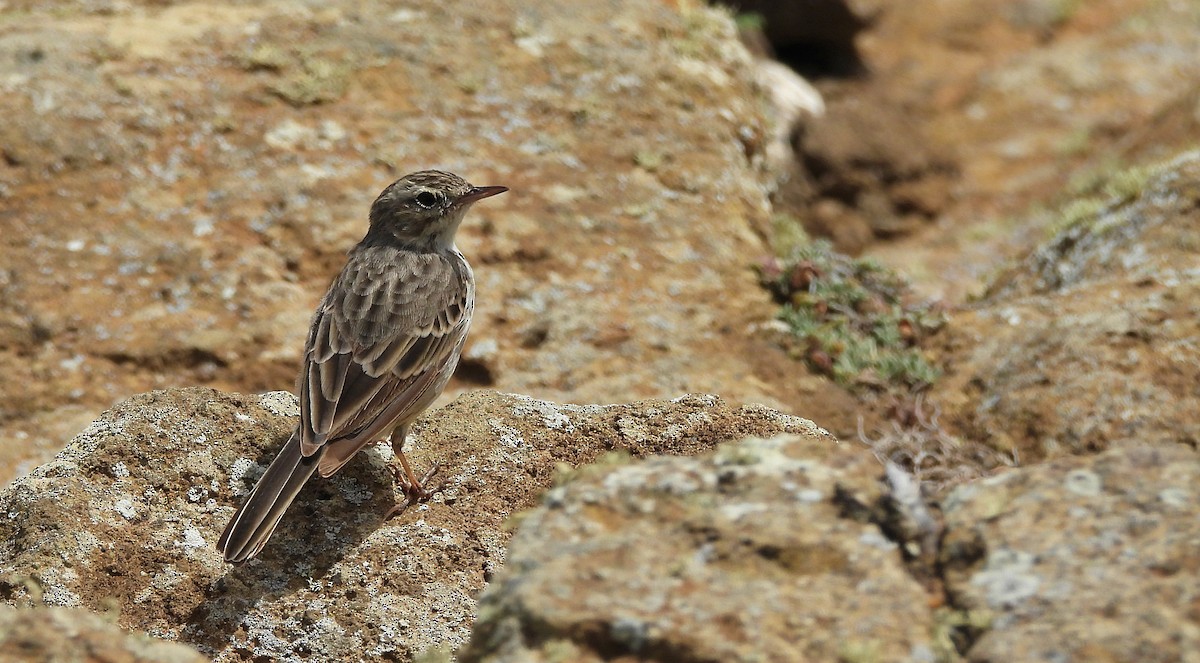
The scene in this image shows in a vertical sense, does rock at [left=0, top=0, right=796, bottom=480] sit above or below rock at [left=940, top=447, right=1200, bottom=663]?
below

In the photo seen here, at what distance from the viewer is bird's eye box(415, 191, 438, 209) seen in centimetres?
860

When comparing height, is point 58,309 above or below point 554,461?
below

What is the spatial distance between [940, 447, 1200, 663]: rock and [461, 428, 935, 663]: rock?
268 mm

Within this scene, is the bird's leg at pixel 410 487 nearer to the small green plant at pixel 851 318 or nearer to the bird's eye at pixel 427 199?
the bird's eye at pixel 427 199

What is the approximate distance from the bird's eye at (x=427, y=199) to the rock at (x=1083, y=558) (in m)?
4.91

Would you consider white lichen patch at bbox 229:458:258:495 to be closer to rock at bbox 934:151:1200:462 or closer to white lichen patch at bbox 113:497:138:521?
white lichen patch at bbox 113:497:138:521

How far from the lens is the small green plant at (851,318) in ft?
30.5

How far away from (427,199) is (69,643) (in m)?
4.87

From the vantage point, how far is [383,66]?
11.5 m

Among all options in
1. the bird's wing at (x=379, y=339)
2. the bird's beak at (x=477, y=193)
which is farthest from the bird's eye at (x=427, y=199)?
the bird's wing at (x=379, y=339)

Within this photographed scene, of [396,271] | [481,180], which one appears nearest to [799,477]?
[396,271]

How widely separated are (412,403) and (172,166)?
14.7 feet

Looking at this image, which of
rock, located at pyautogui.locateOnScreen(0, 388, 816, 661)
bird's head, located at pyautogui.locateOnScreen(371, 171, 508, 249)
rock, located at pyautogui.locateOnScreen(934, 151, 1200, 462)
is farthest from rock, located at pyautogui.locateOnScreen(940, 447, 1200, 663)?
bird's head, located at pyautogui.locateOnScreen(371, 171, 508, 249)

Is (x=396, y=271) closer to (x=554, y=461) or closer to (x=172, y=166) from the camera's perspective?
(x=554, y=461)
